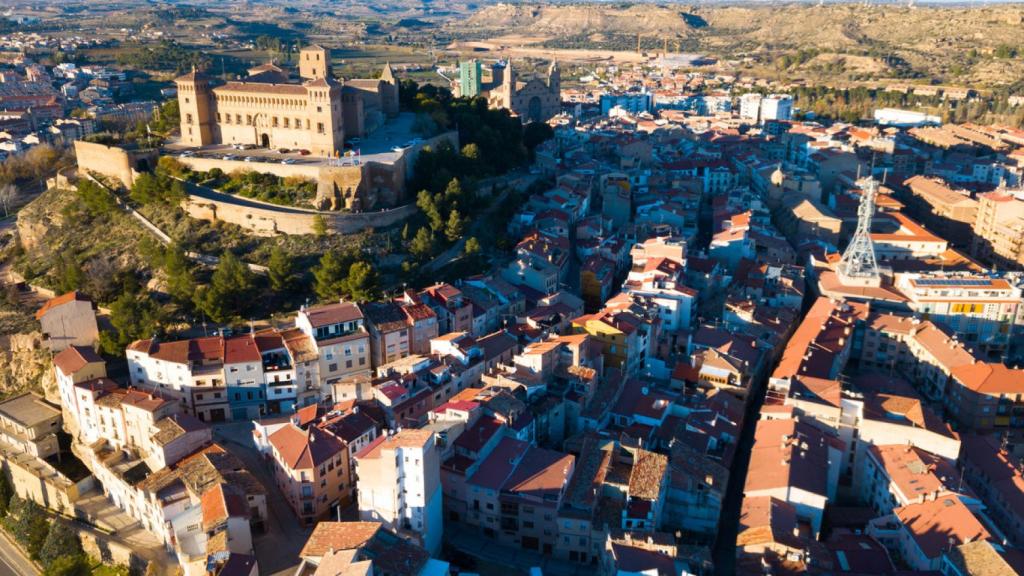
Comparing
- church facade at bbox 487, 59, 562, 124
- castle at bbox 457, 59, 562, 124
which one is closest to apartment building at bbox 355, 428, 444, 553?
church facade at bbox 487, 59, 562, 124

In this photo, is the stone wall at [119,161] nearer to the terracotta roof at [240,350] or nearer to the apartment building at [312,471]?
the terracotta roof at [240,350]

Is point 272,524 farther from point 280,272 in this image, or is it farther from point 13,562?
point 280,272

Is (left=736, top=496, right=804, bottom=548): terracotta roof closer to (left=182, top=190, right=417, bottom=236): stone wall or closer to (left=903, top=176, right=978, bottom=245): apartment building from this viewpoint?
(left=182, top=190, right=417, bottom=236): stone wall

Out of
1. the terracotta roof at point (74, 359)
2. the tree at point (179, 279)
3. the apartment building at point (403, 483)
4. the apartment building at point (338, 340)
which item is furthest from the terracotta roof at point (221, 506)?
the tree at point (179, 279)

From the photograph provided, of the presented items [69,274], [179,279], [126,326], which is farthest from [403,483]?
[69,274]

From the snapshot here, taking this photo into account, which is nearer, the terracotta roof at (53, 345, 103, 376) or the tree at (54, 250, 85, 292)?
the terracotta roof at (53, 345, 103, 376)

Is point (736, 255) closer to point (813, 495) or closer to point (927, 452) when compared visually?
point (927, 452)

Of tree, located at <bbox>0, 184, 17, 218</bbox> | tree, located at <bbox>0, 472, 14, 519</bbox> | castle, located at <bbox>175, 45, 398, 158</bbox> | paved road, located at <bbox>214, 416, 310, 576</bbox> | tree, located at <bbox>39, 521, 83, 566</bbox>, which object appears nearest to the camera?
paved road, located at <bbox>214, 416, 310, 576</bbox>
